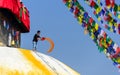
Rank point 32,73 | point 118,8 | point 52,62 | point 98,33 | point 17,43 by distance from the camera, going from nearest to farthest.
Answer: point 118,8
point 98,33
point 32,73
point 52,62
point 17,43

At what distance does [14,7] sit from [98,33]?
58.3 feet

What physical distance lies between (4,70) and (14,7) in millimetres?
16349

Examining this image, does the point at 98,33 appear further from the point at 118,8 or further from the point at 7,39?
the point at 7,39

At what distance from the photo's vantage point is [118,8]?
680 inches

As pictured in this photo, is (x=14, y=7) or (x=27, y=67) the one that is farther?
(x=14, y=7)

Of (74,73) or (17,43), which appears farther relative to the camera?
(17,43)

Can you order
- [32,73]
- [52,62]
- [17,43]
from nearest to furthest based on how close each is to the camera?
[32,73], [52,62], [17,43]

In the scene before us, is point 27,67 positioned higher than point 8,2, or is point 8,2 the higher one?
point 8,2

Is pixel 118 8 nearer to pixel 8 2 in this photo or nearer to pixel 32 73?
pixel 32 73

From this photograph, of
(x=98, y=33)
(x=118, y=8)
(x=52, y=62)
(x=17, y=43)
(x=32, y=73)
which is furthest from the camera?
(x=17, y=43)

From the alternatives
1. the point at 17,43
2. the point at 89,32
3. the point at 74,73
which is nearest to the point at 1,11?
the point at 17,43

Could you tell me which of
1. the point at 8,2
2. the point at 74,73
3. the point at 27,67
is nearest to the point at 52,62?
the point at 74,73

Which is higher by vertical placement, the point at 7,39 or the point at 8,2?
the point at 8,2

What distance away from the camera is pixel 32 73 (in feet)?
67.9
